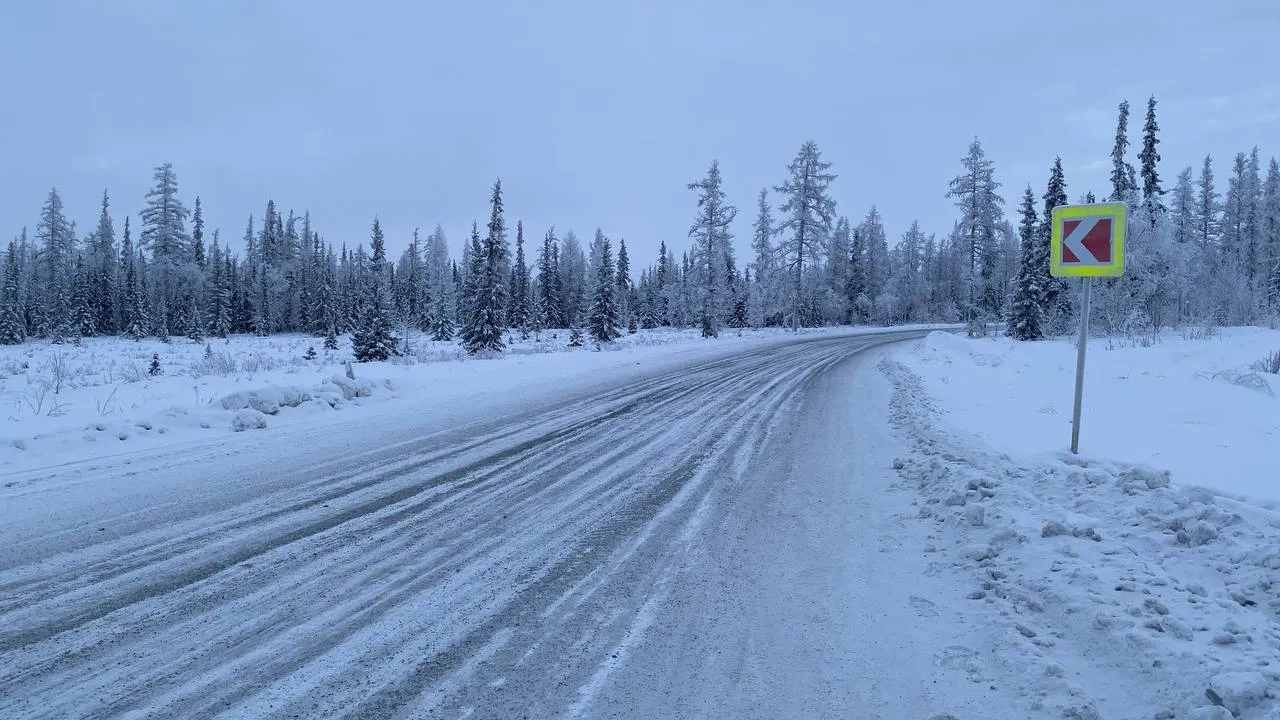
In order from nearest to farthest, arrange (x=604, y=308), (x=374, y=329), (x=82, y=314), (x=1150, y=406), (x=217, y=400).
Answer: (x=1150, y=406), (x=217, y=400), (x=374, y=329), (x=604, y=308), (x=82, y=314)

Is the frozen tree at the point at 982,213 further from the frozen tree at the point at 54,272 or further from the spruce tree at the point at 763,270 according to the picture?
the frozen tree at the point at 54,272

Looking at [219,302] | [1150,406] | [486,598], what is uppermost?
[219,302]

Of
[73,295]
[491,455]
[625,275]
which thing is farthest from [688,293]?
[73,295]

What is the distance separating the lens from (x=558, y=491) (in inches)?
224

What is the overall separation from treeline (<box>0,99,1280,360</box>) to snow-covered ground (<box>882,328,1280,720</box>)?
17453mm

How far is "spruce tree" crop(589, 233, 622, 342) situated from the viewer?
1503 inches

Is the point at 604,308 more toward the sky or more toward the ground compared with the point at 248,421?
more toward the sky

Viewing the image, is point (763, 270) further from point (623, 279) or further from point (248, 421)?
point (248, 421)

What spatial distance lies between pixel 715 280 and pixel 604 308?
9097mm

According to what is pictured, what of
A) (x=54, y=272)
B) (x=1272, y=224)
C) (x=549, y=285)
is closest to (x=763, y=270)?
(x=549, y=285)

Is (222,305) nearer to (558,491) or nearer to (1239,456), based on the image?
(558,491)

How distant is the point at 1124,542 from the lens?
397cm

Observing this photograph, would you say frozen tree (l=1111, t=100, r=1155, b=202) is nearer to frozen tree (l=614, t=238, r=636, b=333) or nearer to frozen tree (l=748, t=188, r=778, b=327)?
frozen tree (l=748, t=188, r=778, b=327)

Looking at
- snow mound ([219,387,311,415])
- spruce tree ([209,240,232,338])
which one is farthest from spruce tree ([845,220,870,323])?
snow mound ([219,387,311,415])
